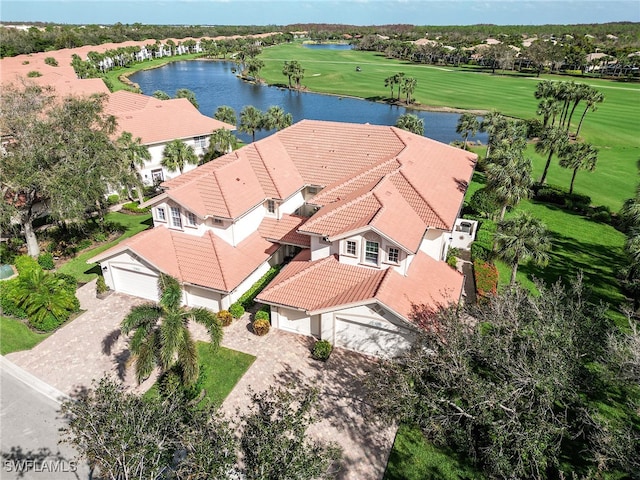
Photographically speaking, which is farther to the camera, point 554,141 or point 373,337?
point 554,141

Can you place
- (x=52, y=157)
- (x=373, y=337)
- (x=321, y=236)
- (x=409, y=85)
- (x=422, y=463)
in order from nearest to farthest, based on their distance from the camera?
(x=422, y=463)
(x=373, y=337)
(x=321, y=236)
(x=52, y=157)
(x=409, y=85)

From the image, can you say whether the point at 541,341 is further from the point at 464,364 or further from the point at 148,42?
the point at 148,42

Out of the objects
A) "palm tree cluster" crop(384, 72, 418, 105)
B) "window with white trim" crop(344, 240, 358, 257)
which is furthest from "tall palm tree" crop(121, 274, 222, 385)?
"palm tree cluster" crop(384, 72, 418, 105)

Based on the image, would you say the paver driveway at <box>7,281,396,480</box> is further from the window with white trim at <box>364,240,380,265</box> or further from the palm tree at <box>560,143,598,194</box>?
the palm tree at <box>560,143,598,194</box>

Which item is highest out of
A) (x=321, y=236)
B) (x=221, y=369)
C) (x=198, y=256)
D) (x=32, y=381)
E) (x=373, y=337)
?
(x=321, y=236)

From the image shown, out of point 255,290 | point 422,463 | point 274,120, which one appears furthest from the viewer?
point 274,120

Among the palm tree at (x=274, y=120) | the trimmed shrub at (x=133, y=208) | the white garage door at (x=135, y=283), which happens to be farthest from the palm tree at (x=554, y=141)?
the trimmed shrub at (x=133, y=208)

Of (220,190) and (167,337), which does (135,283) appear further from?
(167,337)

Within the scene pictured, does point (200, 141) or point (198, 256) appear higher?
point (200, 141)

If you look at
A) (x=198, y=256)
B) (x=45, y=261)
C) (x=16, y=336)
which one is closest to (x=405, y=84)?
(x=198, y=256)
